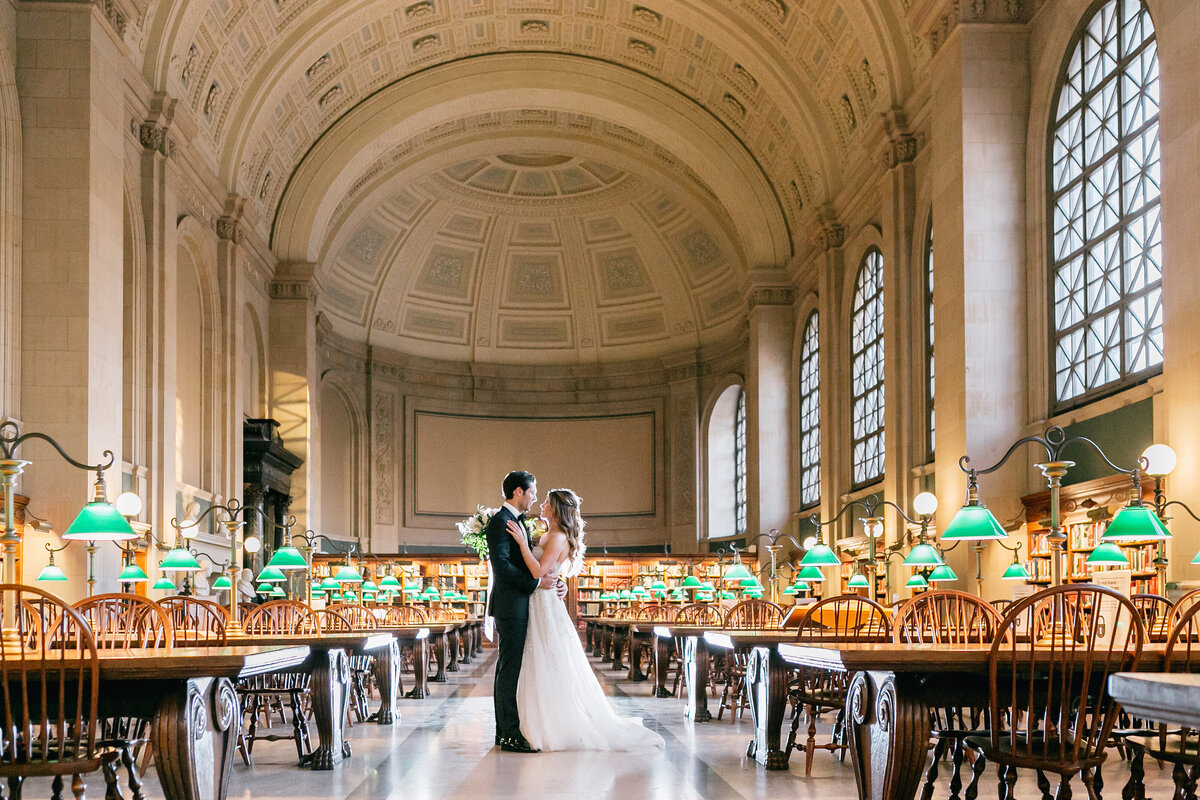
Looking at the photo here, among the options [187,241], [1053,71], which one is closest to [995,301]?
[1053,71]

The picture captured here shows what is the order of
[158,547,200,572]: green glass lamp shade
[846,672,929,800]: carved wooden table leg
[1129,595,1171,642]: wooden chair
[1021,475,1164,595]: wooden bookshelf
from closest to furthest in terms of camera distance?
1. [846,672,929,800]: carved wooden table leg
2. [1129,595,1171,642]: wooden chair
3. [158,547,200,572]: green glass lamp shade
4. [1021,475,1164,595]: wooden bookshelf

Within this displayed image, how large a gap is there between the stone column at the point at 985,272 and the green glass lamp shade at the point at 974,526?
7.55 m

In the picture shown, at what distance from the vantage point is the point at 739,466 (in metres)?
33.0

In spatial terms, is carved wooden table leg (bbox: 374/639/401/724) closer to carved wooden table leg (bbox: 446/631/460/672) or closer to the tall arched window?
carved wooden table leg (bbox: 446/631/460/672)

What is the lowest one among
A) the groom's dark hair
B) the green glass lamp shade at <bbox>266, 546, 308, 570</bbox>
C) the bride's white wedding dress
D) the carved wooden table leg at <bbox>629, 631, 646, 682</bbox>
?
the carved wooden table leg at <bbox>629, 631, 646, 682</bbox>

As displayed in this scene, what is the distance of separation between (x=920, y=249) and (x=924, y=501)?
258 inches

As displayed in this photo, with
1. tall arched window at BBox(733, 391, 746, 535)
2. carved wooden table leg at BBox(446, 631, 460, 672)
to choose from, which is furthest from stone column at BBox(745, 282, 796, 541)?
carved wooden table leg at BBox(446, 631, 460, 672)

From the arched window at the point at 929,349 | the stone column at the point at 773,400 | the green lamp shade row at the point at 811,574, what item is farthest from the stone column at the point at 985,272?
the stone column at the point at 773,400

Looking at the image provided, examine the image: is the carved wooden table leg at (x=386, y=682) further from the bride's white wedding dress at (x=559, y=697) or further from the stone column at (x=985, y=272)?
the stone column at (x=985, y=272)

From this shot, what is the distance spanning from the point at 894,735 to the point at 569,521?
3.61 metres

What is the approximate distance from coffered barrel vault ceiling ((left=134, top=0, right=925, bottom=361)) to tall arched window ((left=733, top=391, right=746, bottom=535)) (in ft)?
7.23

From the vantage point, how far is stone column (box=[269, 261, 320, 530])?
2603cm

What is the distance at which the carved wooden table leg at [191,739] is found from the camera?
183 inches

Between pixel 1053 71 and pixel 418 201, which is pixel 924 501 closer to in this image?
pixel 1053 71
